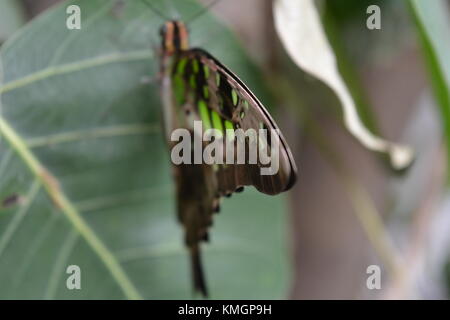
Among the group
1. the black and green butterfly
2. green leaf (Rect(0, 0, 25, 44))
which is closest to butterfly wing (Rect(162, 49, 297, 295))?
the black and green butterfly

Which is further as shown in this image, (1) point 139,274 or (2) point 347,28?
(2) point 347,28

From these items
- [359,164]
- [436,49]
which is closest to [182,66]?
[436,49]

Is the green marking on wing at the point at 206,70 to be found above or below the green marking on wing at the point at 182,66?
below

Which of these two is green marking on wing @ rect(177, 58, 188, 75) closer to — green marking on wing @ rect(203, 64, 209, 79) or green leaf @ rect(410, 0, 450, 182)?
green marking on wing @ rect(203, 64, 209, 79)

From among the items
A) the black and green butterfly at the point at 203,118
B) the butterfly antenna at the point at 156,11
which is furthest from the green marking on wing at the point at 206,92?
the butterfly antenna at the point at 156,11

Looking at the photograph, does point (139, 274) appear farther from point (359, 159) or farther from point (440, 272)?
point (440, 272)

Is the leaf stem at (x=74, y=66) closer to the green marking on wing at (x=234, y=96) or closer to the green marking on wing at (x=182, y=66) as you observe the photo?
the green marking on wing at (x=182, y=66)

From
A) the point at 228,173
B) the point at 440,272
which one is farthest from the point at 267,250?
the point at 440,272
